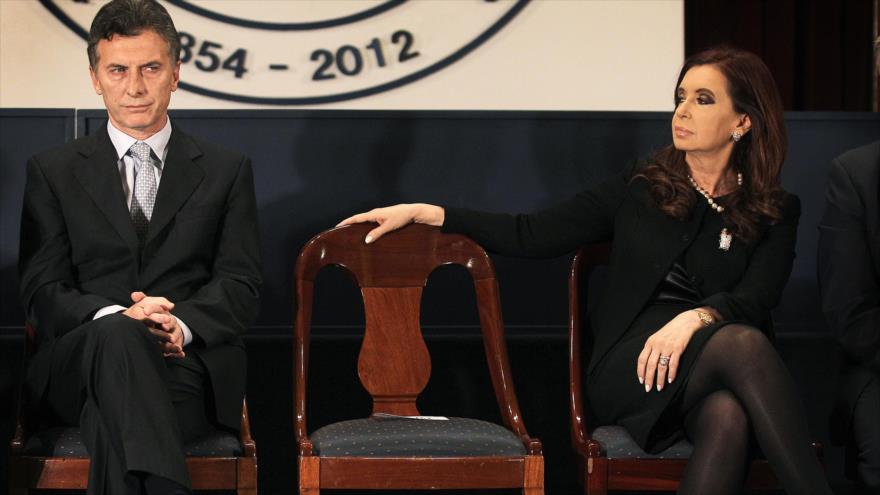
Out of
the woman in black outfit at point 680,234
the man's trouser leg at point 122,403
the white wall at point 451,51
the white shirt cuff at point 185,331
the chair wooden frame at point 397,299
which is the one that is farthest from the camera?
the white wall at point 451,51

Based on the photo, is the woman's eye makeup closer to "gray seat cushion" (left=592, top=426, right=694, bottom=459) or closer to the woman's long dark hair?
the woman's long dark hair

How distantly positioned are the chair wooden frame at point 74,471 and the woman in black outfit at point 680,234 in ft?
2.08

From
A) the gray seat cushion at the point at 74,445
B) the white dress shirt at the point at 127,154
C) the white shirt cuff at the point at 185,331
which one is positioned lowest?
the gray seat cushion at the point at 74,445

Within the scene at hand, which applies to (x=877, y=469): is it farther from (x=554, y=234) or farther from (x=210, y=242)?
(x=210, y=242)

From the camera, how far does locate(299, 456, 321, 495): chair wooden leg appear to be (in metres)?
2.75

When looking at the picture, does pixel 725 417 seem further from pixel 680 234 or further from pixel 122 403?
pixel 122 403

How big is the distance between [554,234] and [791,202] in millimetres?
535

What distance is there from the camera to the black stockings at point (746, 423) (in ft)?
8.74

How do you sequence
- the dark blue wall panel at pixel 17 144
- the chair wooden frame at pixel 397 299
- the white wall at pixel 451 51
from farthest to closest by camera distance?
1. the white wall at pixel 451 51
2. the dark blue wall panel at pixel 17 144
3. the chair wooden frame at pixel 397 299

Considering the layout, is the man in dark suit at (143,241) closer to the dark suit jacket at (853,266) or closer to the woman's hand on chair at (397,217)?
the woman's hand on chair at (397,217)

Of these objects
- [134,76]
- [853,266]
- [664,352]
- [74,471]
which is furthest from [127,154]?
[853,266]

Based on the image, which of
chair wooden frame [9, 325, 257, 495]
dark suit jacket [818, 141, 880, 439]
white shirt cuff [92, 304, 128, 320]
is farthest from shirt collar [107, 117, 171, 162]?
dark suit jacket [818, 141, 880, 439]

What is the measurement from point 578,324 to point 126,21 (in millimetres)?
1178

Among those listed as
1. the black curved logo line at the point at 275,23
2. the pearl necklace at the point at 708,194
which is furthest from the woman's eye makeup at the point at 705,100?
the black curved logo line at the point at 275,23
